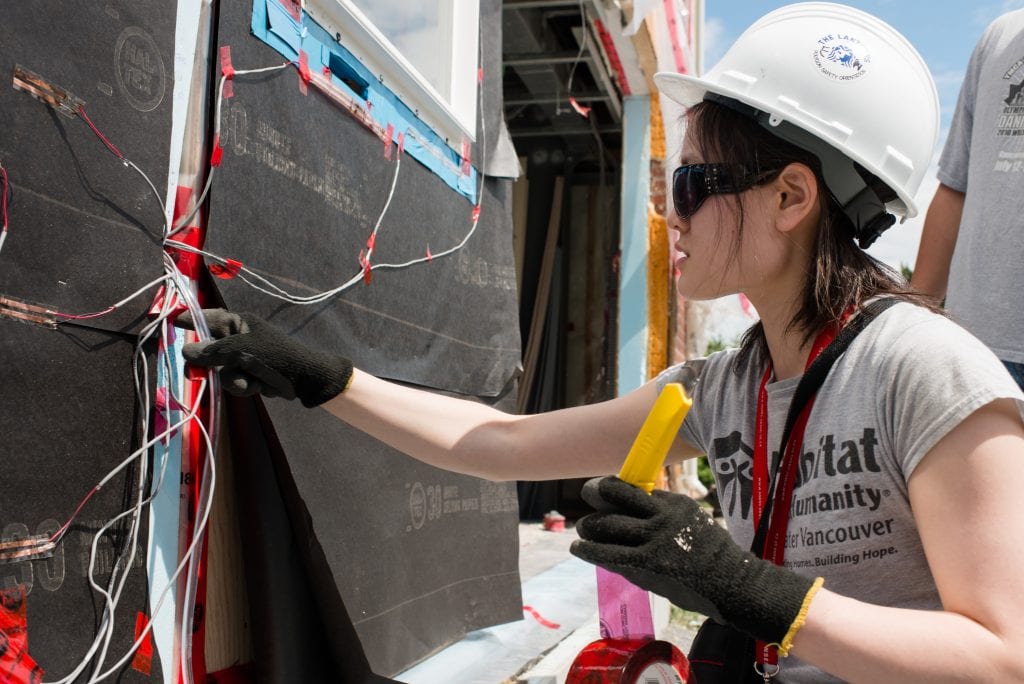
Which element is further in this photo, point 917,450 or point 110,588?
point 110,588

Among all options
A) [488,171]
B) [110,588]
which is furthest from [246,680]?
[488,171]

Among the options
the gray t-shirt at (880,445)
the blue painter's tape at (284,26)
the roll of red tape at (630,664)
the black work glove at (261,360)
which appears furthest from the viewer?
the blue painter's tape at (284,26)

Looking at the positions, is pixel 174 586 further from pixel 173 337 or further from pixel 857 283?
pixel 857 283

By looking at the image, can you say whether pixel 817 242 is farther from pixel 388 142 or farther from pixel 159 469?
pixel 388 142

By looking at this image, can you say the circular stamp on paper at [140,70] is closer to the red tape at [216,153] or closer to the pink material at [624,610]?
the red tape at [216,153]

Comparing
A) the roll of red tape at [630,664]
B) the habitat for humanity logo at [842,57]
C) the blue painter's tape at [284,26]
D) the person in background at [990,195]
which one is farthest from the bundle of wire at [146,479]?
the person in background at [990,195]

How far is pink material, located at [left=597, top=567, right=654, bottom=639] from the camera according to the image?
65.4 inches

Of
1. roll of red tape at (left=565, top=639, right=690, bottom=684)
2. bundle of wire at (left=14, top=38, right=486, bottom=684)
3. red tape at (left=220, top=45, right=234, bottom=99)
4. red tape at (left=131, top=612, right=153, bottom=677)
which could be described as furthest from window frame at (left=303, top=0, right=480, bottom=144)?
roll of red tape at (left=565, top=639, right=690, bottom=684)

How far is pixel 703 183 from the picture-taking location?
5.71ft

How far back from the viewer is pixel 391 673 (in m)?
2.66

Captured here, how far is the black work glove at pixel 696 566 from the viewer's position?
1215mm

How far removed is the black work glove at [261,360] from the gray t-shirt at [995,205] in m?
1.49

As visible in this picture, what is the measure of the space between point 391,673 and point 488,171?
84.2 inches

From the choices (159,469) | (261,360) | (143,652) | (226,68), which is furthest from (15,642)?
(226,68)
